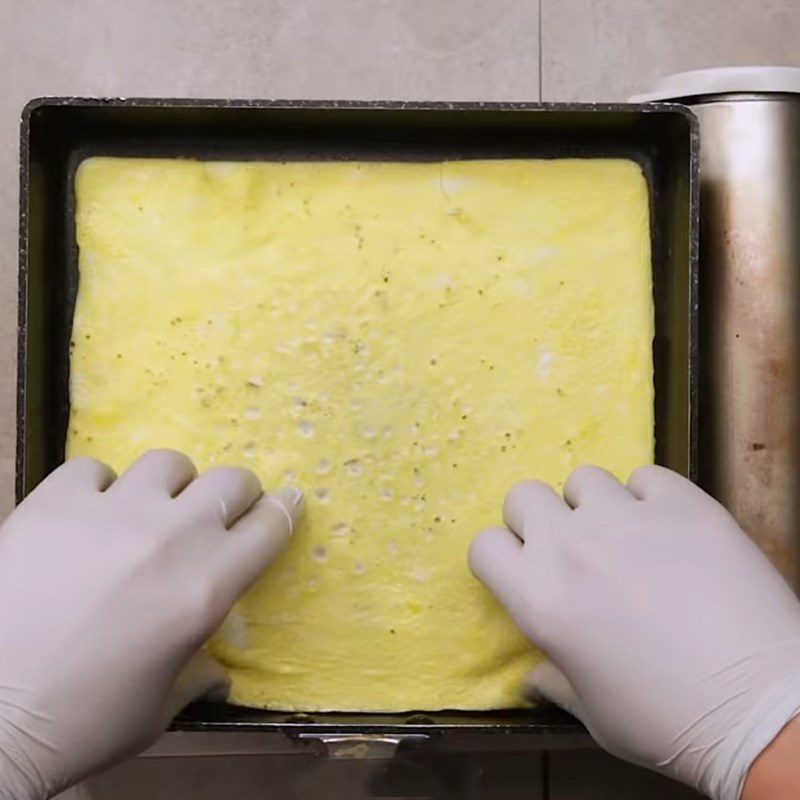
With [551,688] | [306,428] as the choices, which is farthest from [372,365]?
[551,688]

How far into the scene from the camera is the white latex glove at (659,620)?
654 millimetres

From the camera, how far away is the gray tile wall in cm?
97

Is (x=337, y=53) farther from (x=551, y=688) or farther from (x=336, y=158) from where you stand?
(x=551, y=688)

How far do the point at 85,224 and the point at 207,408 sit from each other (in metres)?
0.18

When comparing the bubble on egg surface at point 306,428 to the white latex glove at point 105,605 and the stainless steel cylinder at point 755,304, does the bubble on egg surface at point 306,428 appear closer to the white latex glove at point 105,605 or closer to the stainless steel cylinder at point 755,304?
the white latex glove at point 105,605

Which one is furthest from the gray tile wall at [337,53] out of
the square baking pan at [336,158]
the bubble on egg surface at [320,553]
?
the bubble on egg surface at [320,553]

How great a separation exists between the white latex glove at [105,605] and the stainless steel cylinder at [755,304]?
0.41m

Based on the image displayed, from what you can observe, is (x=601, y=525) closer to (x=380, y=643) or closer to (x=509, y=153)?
(x=380, y=643)

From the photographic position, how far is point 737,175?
33.3 inches

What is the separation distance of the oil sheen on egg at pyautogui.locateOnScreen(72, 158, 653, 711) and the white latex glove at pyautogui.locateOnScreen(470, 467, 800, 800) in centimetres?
7

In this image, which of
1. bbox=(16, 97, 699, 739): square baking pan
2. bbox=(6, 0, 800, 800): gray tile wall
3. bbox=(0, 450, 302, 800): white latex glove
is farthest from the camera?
bbox=(6, 0, 800, 800): gray tile wall

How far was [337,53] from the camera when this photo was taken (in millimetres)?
979

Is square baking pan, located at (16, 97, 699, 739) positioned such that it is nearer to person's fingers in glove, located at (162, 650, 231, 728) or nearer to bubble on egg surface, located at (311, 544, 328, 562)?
person's fingers in glove, located at (162, 650, 231, 728)

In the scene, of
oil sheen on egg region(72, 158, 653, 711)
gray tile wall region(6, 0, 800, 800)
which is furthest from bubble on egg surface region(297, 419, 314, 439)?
gray tile wall region(6, 0, 800, 800)
